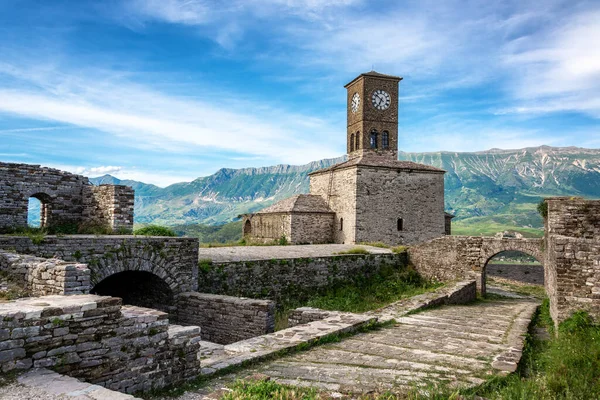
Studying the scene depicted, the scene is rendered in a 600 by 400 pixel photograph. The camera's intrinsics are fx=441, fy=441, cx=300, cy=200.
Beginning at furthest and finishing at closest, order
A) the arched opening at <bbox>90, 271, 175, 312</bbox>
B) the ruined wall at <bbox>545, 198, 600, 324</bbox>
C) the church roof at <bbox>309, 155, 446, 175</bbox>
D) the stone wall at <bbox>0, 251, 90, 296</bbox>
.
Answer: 1. the church roof at <bbox>309, 155, 446, 175</bbox>
2. the arched opening at <bbox>90, 271, 175, 312</bbox>
3. the ruined wall at <bbox>545, 198, 600, 324</bbox>
4. the stone wall at <bbox>0, 251, 90, 296</bbox>

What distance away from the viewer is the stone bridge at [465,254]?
56.4 feet

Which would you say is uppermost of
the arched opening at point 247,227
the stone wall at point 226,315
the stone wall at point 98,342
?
the arched opening at point 247,227

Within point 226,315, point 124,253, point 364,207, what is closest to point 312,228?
point 364,207

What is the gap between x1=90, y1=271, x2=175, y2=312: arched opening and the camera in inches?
487

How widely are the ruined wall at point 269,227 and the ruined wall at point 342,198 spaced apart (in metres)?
3.95

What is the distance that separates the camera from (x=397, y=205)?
100ft

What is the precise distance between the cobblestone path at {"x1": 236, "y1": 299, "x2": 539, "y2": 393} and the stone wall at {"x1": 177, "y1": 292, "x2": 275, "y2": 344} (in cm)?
259

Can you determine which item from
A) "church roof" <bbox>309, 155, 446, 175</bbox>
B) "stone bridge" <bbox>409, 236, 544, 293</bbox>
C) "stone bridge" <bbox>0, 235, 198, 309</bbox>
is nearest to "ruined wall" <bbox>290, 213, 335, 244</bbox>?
"church roof" <bbox>309, 155, 446, 175</bbox>

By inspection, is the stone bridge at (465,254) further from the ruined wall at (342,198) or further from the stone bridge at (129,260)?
the stone bridge at (129,260)

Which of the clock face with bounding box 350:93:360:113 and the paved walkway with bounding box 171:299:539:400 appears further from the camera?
the clock face with bounding box 350:93:360:113

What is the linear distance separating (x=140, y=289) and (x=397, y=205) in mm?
21180

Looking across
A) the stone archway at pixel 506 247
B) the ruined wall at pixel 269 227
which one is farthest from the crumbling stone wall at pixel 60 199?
the ruined wall at pixel 269 227

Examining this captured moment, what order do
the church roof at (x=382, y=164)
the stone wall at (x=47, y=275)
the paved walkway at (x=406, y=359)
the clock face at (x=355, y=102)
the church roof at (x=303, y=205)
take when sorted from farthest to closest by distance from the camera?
the clock face at (x=355, y=102), the church roof at (x=382, y=164), the church roof at (x=303, y=205), the stone wall at (x=47, y=275), the paved walkway at (x=406, y=359)

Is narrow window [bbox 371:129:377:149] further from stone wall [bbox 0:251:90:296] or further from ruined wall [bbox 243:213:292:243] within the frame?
stone wall [bbox 0:251:90:296]
